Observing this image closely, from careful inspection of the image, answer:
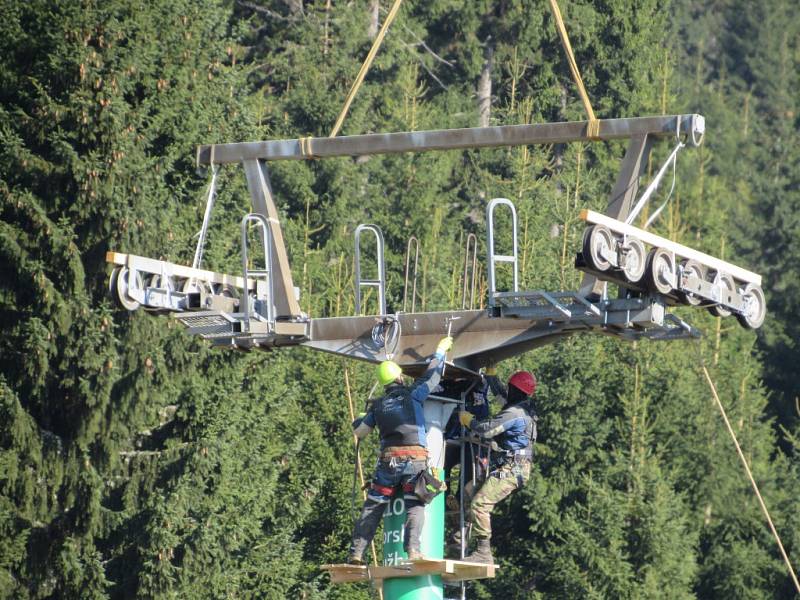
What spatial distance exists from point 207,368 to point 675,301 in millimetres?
17508

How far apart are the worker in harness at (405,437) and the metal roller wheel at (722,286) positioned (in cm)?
243

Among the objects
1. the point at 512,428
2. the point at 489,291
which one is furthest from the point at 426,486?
the point at 489,291

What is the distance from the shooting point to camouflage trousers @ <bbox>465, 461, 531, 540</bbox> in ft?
65.8

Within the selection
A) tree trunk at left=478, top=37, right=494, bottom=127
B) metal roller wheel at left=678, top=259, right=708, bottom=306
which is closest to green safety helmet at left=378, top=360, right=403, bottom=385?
metal roller wheel at left=678, top=259, right=708, bottom=306

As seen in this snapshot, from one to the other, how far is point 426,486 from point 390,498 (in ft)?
1.81

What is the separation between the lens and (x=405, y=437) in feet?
63.7

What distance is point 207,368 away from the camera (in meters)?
35.1

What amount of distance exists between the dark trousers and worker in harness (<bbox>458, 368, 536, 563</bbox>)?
82 cm

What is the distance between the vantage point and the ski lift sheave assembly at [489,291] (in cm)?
1819

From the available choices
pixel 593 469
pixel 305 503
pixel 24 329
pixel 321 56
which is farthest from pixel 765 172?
pixel 24 329

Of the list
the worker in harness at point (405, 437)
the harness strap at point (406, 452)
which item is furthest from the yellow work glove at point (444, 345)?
the harness strap at point (406, 452)

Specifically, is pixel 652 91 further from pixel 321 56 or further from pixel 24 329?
pixel 24 329

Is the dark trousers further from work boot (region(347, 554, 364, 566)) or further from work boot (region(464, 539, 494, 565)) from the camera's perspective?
work boot (region(464, 539, 494, 565))

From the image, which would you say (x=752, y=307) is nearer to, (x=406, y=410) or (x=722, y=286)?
(x=722, y=286)
